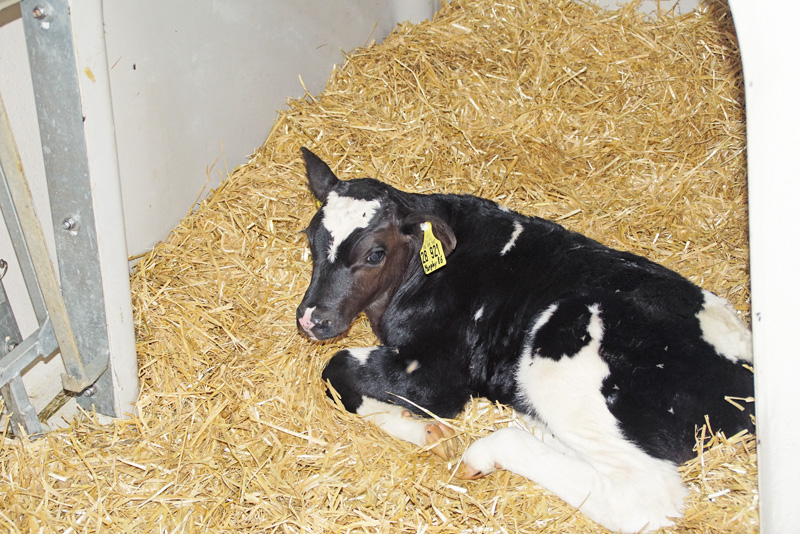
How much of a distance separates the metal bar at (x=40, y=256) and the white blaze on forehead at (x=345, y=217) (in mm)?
1302

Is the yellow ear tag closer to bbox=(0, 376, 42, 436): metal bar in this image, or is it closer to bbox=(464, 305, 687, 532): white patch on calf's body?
bbox=(464, 305, 687, 532): white patch on calf's body

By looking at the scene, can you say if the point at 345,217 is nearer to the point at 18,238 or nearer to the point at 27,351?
the point at 18,238

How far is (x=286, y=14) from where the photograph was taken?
5141 mm

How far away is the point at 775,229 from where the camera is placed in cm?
228

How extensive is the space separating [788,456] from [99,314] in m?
2.99

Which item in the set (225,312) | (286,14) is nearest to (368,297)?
(225,312)

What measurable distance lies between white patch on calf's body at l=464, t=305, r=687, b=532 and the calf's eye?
2.88 feet

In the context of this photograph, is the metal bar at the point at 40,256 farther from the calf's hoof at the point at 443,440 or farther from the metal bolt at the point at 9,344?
the calf's hoof at the point at 443,440

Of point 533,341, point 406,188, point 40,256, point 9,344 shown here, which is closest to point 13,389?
point 9,344

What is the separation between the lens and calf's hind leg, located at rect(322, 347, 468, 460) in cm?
361

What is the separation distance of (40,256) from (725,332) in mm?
3094

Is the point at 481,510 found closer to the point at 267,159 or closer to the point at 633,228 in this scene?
the point at 633,228

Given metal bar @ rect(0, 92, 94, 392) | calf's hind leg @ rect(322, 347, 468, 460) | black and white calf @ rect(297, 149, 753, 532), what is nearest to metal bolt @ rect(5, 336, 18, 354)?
metal bar @ rect(0, 92, 94, 392)

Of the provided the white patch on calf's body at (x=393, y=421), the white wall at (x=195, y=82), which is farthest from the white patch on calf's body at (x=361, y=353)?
the white wall at (x=195, y=82)
